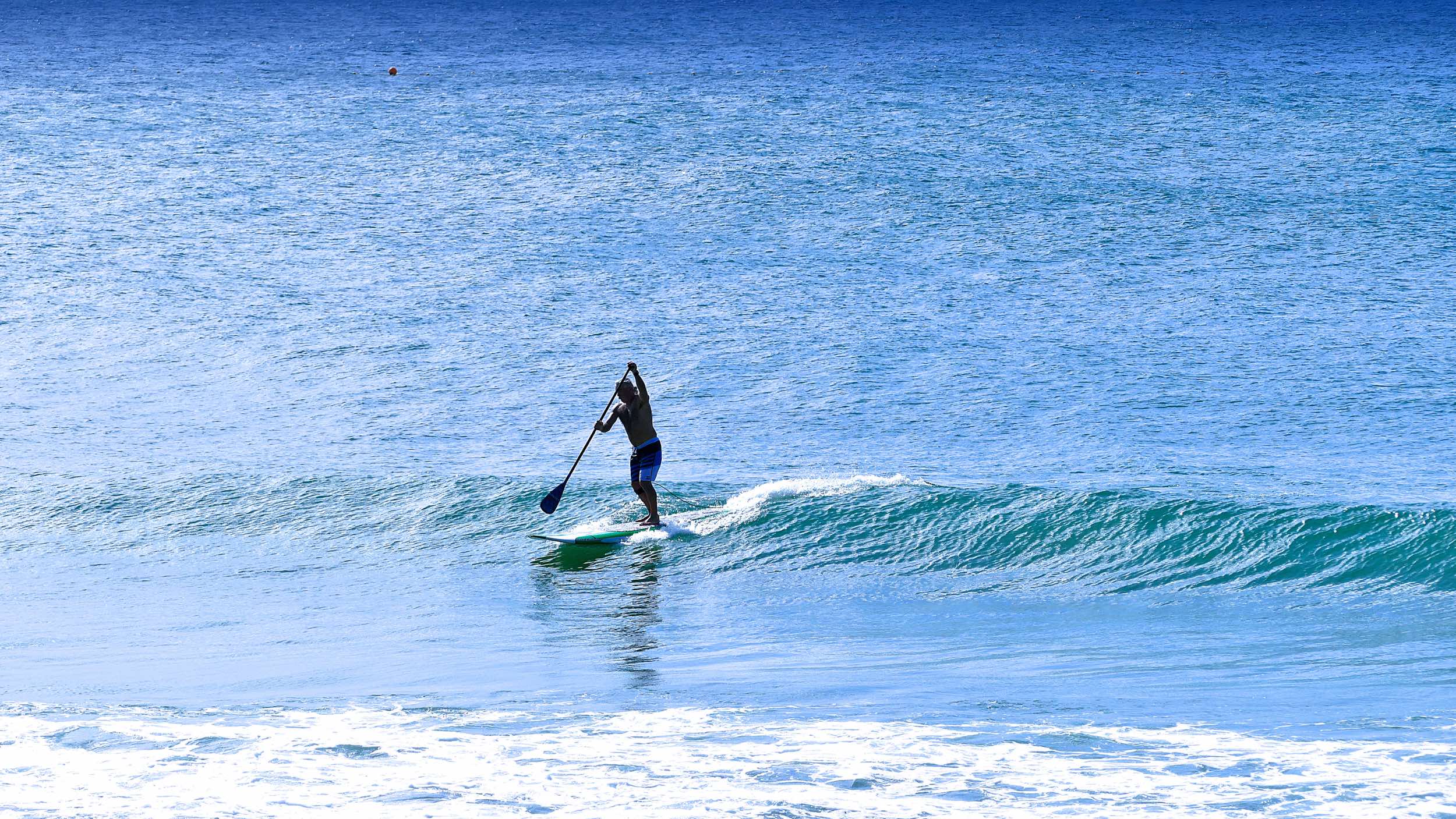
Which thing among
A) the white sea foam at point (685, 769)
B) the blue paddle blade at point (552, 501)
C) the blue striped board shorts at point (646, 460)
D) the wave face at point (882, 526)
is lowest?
the wave face at point (882, 526)

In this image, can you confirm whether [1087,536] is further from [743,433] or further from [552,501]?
[743,433]

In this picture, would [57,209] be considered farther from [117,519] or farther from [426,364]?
[117,519]

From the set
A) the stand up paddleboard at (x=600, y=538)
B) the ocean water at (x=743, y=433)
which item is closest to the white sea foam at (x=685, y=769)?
the ocean water at (x=743, y=433)

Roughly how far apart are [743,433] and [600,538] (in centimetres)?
724

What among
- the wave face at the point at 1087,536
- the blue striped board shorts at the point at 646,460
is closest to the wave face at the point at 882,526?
the wave face at the point at 1087,536

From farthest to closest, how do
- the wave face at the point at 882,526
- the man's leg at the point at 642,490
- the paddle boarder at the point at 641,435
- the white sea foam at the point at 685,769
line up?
the man's leg at the point at 642,490 → the paddle boarder at the point at 641,435 → the wave face at the point at 882,526 → the white sea foam at the point at 685,769

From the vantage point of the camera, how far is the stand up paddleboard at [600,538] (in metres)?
11.9

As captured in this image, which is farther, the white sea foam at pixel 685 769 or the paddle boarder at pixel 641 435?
the paddle boarder at pixel 641 435

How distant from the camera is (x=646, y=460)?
11656 millimetres

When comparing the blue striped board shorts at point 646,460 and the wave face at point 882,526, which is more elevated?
the blue striped board shorts at point 646,460

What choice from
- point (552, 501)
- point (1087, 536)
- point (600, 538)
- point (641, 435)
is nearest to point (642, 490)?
point (600, 538)

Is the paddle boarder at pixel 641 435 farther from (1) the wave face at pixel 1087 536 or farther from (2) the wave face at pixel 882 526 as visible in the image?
(1) the wave face at pixel 1087 536

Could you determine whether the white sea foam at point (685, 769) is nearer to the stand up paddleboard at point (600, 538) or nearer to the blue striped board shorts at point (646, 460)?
the blue striped board shorts at point (646, 460)

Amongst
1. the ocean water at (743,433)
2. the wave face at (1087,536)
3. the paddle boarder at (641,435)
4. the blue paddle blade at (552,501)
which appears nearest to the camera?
the ocean water at (743,433)
